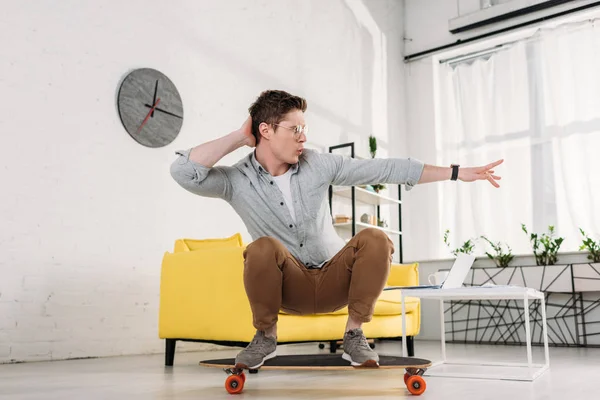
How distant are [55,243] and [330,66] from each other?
3.32m

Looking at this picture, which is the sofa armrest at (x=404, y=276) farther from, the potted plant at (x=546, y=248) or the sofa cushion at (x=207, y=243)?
the potted plant at (x=546, y=248)

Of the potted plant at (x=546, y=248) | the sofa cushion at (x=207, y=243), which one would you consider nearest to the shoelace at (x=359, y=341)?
the sofa cushion at (x=207, y=243)

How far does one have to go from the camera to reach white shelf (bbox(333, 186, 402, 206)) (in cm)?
551

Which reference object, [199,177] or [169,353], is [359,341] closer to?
[199,177]

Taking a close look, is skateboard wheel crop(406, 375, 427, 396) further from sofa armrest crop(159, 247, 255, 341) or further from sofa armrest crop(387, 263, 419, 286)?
sofa armrest crop(387, 263, 419, 286)

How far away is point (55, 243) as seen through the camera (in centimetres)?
349

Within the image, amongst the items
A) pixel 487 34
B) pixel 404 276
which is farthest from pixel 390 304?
pixel 487 34

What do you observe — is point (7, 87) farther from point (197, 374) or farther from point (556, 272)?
point (556, 272)

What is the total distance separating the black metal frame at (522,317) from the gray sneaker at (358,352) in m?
3.46

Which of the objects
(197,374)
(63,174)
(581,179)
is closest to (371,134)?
(581,179)

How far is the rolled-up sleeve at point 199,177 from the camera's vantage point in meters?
2.02

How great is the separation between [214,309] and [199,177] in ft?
3.79

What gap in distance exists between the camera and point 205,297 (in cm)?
304

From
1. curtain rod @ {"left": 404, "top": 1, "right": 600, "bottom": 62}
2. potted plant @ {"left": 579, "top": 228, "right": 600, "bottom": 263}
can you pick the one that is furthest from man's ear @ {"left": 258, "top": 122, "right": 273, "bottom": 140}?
curtain rod @ {"left": 404, "top": 1, "right": 600, "bottom": 62}
